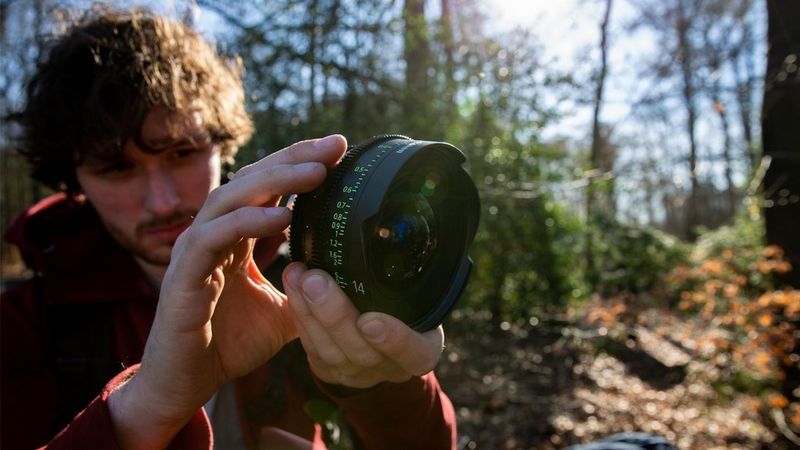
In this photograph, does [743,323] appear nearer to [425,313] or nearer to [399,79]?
[399,79]

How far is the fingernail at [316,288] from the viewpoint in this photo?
1127 mm

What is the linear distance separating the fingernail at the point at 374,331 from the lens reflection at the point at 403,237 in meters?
0.12

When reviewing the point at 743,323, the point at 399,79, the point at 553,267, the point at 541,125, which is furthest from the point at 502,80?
the point at 743,323

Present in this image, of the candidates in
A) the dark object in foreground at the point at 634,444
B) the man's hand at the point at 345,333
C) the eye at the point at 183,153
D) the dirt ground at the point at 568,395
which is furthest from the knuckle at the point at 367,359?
the dirt ground at the point at 568,395

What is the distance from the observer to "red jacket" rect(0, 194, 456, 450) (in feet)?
5.19

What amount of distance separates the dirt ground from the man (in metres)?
3.24

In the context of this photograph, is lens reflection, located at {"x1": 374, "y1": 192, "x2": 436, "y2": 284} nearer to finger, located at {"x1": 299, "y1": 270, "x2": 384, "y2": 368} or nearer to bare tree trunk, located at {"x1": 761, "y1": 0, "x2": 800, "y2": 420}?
finger, located at {"x1": 299, "y1": 270, "x2": 384, "y2": 368}

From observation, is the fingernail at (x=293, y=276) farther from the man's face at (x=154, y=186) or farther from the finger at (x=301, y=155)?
the man's face at (x=154, y=186)

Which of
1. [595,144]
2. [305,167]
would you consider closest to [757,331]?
[595,144]

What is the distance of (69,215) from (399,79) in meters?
3.37

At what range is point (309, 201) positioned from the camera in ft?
4.10

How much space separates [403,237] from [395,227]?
0.11 feet

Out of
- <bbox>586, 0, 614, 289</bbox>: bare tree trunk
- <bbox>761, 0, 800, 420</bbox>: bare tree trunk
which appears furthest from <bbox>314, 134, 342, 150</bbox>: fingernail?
<bbox>761, 0, 800, 420</bbox>: bare tree trunk

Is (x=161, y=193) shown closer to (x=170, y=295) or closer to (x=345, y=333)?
(x=170, y=295)
